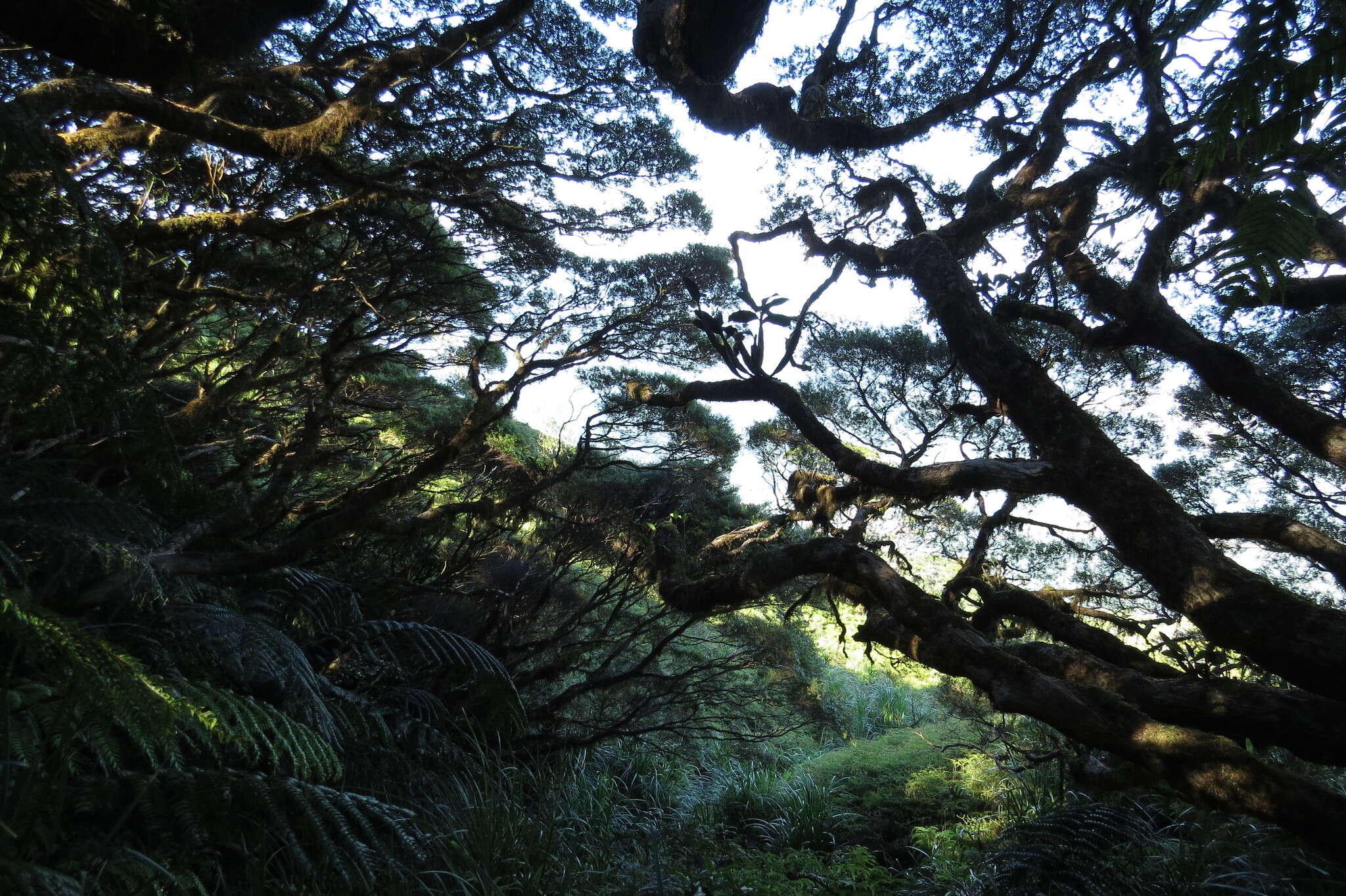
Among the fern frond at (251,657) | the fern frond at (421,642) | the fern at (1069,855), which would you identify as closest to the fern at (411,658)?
the fern frond at (421,642)

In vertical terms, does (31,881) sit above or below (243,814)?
above

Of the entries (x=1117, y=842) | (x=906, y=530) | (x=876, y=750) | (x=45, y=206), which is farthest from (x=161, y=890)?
(x=876, y=750)

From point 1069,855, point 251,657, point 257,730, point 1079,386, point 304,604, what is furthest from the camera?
point 1079,386

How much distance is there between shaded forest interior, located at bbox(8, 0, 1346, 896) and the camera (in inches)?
64.3

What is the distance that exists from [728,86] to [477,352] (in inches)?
101

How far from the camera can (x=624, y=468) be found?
22.2 ft

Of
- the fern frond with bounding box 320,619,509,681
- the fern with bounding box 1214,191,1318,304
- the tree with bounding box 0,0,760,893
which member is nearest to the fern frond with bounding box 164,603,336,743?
the tree with bounding box 0,0,760,893

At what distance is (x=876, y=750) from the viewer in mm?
7211

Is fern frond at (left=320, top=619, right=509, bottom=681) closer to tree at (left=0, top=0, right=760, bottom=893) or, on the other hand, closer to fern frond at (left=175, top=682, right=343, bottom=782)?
tree at (left=0, top=0, right=760, bottom=893)

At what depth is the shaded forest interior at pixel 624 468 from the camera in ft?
5.36

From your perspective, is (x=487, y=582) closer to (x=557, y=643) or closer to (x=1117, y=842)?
(x=557, y=643)

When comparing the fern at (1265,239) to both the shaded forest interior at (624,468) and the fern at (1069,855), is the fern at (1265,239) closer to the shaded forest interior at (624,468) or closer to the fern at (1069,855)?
the shaded forest interior at (624,468)

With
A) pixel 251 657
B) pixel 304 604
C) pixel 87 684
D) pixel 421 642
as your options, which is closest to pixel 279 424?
pixel 304 604

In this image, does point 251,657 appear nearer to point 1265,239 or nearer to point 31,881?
point 31,881
